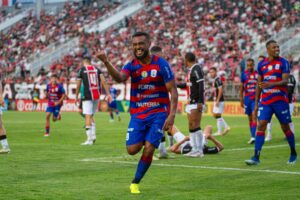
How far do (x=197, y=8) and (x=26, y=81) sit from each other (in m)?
14.8

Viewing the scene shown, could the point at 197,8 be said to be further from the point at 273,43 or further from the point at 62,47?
the point at 273,43

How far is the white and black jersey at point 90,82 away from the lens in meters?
20.3

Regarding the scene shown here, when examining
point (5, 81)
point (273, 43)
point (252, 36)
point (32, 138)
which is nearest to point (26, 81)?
point (5, 81)

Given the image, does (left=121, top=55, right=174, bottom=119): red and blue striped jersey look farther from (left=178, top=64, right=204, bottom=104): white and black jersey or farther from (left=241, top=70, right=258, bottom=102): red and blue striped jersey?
(left=241, top=70, right=258, bottom=102): red and blue striped jersey

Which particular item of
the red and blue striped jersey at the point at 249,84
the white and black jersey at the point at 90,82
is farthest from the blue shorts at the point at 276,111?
the red and blue striped jersey at the point at 249,84

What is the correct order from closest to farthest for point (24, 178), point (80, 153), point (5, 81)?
1. point (24, 178)
2. point (80, 153)
3. point (5, 81)

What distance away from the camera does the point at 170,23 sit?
174ft

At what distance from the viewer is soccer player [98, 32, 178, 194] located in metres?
10.1

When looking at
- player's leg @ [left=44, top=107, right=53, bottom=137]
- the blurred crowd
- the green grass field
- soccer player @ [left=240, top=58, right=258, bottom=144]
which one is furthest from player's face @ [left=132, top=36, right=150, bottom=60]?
the blurred crowd

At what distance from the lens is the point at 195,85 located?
15.7 metres

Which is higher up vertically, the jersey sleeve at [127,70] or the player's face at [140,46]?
the player's face at [140,46]

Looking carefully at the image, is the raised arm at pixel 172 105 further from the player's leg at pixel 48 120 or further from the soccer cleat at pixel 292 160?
the player's leg at pixel 48 120

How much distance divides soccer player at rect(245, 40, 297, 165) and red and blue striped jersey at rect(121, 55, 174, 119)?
3.67 metres

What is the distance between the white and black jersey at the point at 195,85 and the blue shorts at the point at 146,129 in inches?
211
